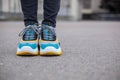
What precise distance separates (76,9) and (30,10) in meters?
4.53

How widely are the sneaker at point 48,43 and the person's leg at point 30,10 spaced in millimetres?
69

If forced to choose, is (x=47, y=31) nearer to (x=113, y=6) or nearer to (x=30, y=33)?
(x=30, y=33)

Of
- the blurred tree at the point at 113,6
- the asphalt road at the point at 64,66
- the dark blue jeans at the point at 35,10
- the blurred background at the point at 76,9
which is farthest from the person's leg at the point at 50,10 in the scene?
the blurred tree at the point at 113,6

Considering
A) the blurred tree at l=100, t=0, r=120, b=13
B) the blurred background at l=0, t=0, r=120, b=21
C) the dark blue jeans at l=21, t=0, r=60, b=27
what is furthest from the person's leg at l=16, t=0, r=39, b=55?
the blurred tree at l=100, t=0, r=120, b=13

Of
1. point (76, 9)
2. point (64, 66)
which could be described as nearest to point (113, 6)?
point (76, 9)

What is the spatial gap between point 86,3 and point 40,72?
6.55m

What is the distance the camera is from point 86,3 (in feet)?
25.3

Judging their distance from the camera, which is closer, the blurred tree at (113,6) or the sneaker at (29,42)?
the sneaker at (29,42)

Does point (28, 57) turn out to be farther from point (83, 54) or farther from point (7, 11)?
point (7, 11)

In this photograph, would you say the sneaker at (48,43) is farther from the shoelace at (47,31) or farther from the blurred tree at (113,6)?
the blurred tree at (113,6)

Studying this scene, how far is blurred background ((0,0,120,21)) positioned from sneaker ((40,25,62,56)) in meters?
3.37

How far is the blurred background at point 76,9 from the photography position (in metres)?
5.42

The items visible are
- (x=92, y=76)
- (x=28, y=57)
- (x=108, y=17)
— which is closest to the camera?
(x=92, y=76)

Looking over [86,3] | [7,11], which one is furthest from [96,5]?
[7,11]
